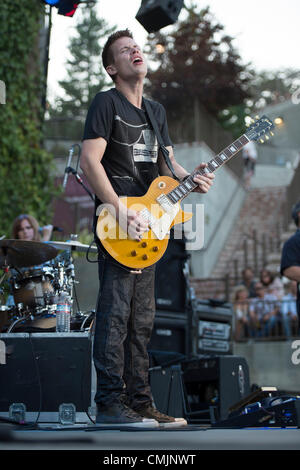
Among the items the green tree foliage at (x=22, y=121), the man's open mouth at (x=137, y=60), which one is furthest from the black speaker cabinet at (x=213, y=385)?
the green tree foliage at (x=22, y=121)

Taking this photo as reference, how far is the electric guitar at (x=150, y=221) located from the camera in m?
3.28

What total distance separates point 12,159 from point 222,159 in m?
5.78

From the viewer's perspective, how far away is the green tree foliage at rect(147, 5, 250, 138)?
18.6 meters

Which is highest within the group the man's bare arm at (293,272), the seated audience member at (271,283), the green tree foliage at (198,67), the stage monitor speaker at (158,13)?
the green tree foliage at (198,67)

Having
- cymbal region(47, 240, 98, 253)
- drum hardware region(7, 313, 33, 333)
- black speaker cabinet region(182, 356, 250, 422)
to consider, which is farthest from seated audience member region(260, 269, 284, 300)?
drum hardware region(7, 313, 33, 333)

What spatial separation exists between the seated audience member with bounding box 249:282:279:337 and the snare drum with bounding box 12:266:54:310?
23.4 ft

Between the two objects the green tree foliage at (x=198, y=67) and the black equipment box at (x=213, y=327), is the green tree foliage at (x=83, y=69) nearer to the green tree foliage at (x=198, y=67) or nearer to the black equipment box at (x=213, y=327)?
the green tree foliage at (x=198, y=67)

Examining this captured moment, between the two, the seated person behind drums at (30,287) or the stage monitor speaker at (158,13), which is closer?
the stage monitor speaker at (158,13)

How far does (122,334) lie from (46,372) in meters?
0.74

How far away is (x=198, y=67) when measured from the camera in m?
18.8

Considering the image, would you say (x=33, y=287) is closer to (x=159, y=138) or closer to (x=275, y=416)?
(x=159, y=138)

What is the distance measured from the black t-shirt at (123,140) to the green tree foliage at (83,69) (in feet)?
50.9

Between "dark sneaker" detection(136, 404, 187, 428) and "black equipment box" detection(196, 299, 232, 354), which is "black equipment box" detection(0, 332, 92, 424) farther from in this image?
"black equipment box" detection(196, 299, 232, 354)

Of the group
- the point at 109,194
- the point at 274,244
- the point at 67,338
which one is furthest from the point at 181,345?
the point at 274,244
